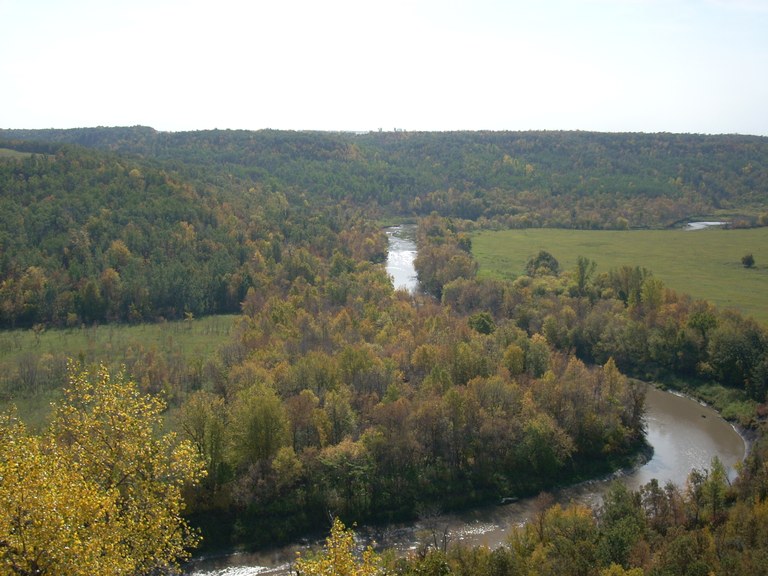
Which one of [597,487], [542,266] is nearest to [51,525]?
[597,487]

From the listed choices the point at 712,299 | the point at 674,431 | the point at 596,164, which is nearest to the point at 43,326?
the point at 674,431

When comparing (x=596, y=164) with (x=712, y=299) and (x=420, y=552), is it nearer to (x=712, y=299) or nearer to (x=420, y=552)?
(x=712, y=299)

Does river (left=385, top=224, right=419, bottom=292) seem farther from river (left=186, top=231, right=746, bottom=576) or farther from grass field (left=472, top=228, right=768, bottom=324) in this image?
river (left=186, top=231, right=746, bottom=576)

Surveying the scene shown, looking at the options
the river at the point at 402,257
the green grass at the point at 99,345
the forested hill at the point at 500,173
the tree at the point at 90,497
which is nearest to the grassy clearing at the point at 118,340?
the green grass at the point at 99,345

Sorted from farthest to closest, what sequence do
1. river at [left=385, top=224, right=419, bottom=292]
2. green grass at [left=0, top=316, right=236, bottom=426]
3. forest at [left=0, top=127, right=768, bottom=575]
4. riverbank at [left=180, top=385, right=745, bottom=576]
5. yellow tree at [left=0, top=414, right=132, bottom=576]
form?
river at [left=385, top=224, right=419, bottom=292], green grass at [left=0, top=316, right=236, bottom=426], riverbank at [left=180, top=385, right=745, bottom=576], forest at [left=0, top=127, right=768, bottom=575], yellow tree at [left=0, top=414, right=132, bottom=576]

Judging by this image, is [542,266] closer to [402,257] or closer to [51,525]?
[402,257]

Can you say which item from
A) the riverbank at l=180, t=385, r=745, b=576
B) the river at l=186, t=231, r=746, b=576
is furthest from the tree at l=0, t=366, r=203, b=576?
the riverbank at l=180, t=385, r=745, b=576
